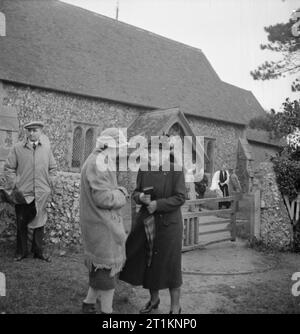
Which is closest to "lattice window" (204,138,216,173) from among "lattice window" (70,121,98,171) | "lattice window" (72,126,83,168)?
"lattice window" (70,121,98,171)

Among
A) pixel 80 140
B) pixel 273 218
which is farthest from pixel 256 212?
pixel 80 140

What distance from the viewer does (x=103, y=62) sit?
1819 centimetres

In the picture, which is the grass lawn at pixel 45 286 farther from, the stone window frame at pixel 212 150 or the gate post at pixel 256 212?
the stone window frame at pixel 212 150

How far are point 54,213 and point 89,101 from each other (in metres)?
10.1

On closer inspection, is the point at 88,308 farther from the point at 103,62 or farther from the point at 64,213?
the point at 103,62

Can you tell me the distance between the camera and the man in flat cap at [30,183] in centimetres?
576

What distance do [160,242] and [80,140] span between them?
1282 centimetres

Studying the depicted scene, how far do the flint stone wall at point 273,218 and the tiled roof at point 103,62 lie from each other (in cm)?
964

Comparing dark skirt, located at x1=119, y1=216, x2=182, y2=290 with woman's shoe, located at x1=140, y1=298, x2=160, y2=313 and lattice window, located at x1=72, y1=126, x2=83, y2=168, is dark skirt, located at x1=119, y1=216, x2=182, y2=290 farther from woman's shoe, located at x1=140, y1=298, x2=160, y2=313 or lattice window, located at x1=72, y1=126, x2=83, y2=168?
lattice window, located at x1=72, y1=126, x2=83, y2=168
